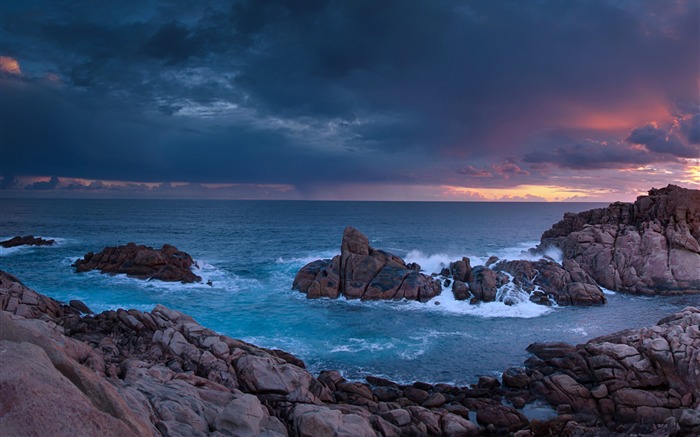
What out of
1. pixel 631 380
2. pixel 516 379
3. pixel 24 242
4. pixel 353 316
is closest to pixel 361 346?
pixel 353 316

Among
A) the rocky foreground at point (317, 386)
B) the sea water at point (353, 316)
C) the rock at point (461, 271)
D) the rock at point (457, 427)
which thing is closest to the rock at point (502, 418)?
the rocky foreground at point (317, 386)

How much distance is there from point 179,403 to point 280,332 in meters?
20.7

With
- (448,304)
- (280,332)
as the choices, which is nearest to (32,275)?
(280,332)

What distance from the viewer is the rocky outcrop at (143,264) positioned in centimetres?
5262

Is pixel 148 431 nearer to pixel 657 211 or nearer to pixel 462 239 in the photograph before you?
pixel 657 211

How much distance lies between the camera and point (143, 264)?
5369 cm

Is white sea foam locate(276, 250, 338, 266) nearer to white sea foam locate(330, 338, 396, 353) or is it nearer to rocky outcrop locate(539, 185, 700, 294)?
white sea foam locate(330, 338, 396, 353)

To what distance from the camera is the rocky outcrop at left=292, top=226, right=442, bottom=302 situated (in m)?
45.5

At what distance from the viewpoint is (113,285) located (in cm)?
4912

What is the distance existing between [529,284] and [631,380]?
23712mm

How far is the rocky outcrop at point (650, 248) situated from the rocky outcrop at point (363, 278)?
847 inches

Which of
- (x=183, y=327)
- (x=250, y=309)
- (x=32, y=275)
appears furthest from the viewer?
(x=32, y=275)

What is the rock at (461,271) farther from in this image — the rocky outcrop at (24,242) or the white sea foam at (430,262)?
the rocky outcrop at (24,242)

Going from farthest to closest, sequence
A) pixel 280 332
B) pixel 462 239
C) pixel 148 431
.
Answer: pixel 462 239 < pixel 280 332 < pixel 148 431
